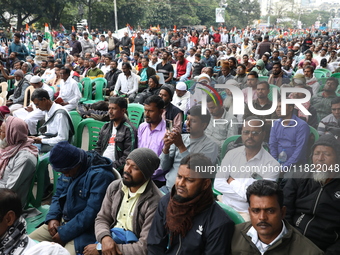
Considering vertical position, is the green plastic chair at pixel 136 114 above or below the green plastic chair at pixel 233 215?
above

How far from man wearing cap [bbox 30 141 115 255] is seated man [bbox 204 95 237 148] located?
3.85 ft

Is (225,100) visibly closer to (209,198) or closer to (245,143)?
(245,143)

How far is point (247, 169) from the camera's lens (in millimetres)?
2766

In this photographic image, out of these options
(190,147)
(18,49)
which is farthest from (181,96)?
(18,49)

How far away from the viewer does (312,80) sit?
646 centimetres

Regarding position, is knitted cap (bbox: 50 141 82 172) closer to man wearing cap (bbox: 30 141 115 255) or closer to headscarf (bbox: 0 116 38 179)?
man wearing cap (bbox: 30 141 115 255)

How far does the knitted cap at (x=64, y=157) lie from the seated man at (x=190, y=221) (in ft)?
2.75

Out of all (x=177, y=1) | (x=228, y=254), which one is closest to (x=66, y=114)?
(x=228, y=254)

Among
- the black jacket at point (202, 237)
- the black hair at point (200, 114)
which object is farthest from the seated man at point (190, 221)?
the black hair at point (200, 114)

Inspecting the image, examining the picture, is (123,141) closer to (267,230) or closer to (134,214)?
(134,214)

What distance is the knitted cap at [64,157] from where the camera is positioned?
2.78m

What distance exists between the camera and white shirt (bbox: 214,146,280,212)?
8.91ft

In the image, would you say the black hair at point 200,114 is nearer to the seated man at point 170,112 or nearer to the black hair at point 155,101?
the black hair at point 155,101

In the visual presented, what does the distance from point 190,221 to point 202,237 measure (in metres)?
0.11
